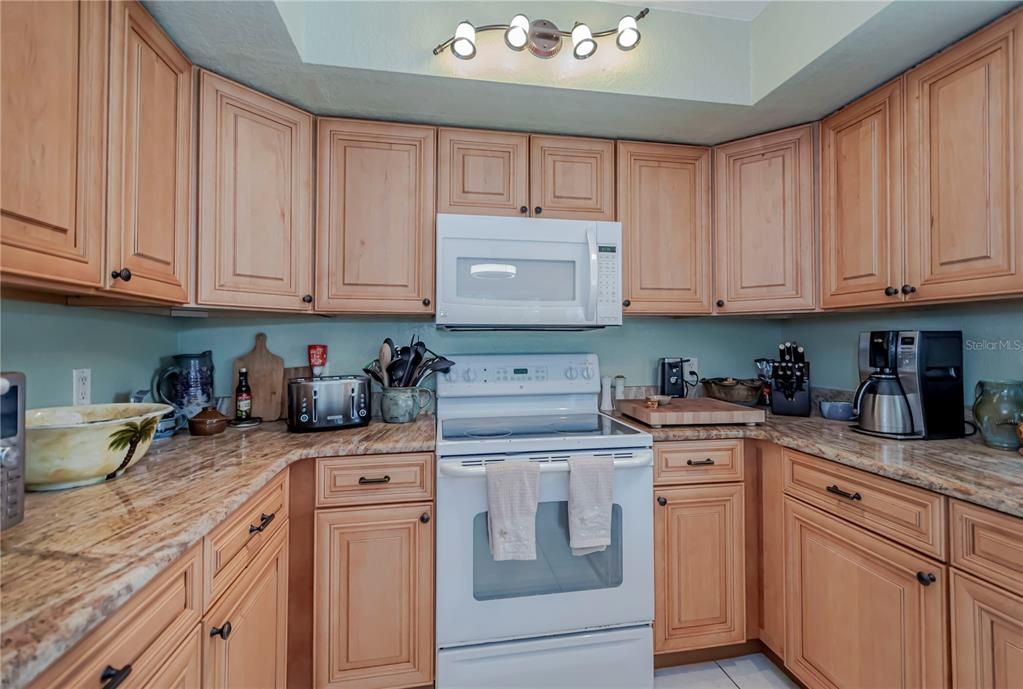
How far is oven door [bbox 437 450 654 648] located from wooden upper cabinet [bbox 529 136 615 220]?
1028mm

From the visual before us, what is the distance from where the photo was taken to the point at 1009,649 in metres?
0.93

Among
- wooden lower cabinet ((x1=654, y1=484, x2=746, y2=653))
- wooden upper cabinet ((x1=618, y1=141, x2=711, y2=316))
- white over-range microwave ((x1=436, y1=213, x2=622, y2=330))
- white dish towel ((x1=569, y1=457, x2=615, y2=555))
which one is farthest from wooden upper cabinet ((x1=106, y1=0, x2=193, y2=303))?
wooden lower cabinet ((x1=654, y1=484, x2=746, y2=653))

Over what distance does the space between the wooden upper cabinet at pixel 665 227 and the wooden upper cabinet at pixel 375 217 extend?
854 millimetres

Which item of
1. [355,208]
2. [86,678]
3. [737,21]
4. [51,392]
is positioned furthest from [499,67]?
[86,678]

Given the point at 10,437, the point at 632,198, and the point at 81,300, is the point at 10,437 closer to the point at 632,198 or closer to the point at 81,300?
the point at 81,300

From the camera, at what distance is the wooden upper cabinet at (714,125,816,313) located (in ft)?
5.98

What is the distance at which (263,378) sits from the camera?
1.93m

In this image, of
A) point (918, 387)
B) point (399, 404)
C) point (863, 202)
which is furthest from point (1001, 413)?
point (399, 404)

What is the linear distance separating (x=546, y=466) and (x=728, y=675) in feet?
3.62

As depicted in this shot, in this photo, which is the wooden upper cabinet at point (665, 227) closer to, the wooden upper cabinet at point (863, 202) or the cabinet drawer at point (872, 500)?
the wooden upper cabinet at point (863, 202)

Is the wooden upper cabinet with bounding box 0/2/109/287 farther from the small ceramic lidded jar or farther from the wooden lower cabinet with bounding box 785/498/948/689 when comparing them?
the small ceramic lidded jar

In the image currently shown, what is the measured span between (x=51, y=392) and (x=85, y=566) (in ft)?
2.70

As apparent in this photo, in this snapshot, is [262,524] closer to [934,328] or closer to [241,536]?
[241,536]

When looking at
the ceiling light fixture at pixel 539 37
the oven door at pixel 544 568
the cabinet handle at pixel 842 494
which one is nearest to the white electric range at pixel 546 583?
the oven door at pixel 544 568
